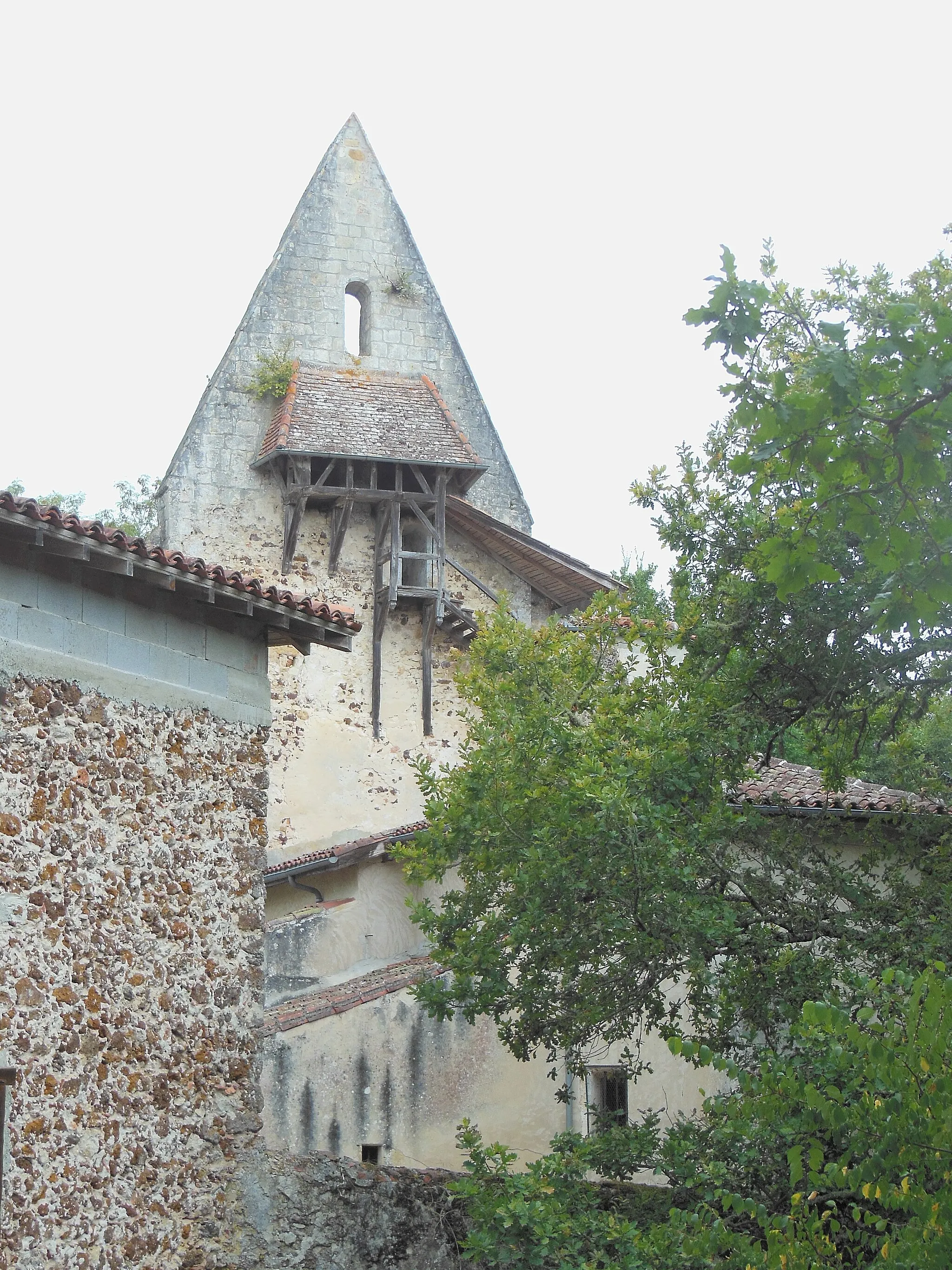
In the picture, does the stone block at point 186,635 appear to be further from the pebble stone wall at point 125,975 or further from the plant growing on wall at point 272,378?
the plant growing on wall at point 272,378

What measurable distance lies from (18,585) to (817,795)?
28.7ft

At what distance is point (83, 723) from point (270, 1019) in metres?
5.66

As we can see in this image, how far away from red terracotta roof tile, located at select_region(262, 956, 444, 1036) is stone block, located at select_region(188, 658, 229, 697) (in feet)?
12.7

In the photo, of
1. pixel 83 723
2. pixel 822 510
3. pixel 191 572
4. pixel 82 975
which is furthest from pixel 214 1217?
pixel 822 510

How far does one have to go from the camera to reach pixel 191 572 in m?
10.8

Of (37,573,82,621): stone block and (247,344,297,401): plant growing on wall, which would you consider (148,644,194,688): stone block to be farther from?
(247,344,297,401): plant growing on wall

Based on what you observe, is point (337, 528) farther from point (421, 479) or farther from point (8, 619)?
point (8, 619)

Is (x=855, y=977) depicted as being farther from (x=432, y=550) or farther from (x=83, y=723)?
(x=432, y=550)

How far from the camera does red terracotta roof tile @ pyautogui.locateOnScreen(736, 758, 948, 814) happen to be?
1363 centimetres

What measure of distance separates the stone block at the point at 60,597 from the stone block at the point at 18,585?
4 centimetres

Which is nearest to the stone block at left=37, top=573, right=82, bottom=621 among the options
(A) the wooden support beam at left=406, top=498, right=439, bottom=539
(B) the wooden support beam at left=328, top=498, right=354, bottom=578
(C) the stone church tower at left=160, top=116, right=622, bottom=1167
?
(C) the stone church tower at left=160, top=116, right=622, bottom=1167

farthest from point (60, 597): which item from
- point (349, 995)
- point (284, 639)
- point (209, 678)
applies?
point (349, 995)

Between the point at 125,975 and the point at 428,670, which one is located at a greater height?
the point at 428,670

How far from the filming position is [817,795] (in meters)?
15.6
